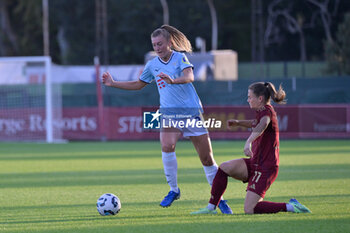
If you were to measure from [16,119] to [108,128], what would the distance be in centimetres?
316

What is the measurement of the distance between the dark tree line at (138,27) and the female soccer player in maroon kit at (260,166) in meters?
42.0

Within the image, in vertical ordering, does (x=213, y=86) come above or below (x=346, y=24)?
below

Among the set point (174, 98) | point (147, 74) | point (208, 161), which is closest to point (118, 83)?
point (147, 74)

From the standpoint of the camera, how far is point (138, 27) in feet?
184

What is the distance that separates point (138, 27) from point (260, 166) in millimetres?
49640

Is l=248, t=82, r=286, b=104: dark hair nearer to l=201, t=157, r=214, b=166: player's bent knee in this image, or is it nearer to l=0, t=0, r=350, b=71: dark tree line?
l=201, t=157, r=214, b=166: player's bent knee

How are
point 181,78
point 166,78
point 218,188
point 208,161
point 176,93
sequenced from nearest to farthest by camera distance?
point 218,188, point 166,78, point 181,78, point 208,161, point 176,93

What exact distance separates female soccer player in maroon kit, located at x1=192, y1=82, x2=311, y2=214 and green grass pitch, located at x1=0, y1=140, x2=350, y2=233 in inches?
5.8

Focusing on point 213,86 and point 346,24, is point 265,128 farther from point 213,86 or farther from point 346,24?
point 346,24

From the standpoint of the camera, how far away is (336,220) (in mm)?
6859

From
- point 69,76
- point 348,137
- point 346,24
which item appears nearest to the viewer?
point 348,137

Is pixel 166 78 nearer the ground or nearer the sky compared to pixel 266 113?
nearer the sky

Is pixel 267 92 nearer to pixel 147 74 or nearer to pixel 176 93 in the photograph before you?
pixel 176 93

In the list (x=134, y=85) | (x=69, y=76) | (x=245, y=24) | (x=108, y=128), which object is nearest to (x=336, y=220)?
(x=134, y=85)
